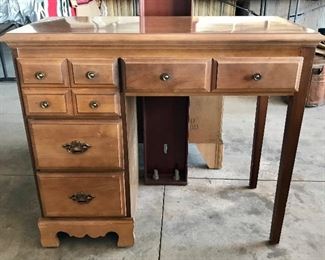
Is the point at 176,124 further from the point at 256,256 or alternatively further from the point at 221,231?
the point at 256,256

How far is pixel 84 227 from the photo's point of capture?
4.72 ft

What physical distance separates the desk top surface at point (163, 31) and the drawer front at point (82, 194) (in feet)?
1.73

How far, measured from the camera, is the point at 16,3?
364cm

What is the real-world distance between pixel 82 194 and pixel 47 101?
1.33 feet

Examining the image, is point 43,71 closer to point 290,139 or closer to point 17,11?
point 290,139

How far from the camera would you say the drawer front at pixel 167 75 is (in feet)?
3.79

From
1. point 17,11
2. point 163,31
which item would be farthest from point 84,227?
point 17,11

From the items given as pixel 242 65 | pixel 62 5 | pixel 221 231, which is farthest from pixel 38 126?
pixel 62 5

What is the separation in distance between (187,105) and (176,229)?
607mm

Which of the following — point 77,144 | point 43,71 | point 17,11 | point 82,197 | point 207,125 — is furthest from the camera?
point 17,11

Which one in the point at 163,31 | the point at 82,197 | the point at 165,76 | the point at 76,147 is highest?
the point at 163,31

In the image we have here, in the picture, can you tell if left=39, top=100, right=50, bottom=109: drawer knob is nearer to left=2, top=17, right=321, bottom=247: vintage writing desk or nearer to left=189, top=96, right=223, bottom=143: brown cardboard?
→ left=2, top=17, right=321, bottom=247: vintage writing desk

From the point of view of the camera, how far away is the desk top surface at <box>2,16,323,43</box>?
1.11 m

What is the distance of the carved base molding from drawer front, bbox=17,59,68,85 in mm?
599
